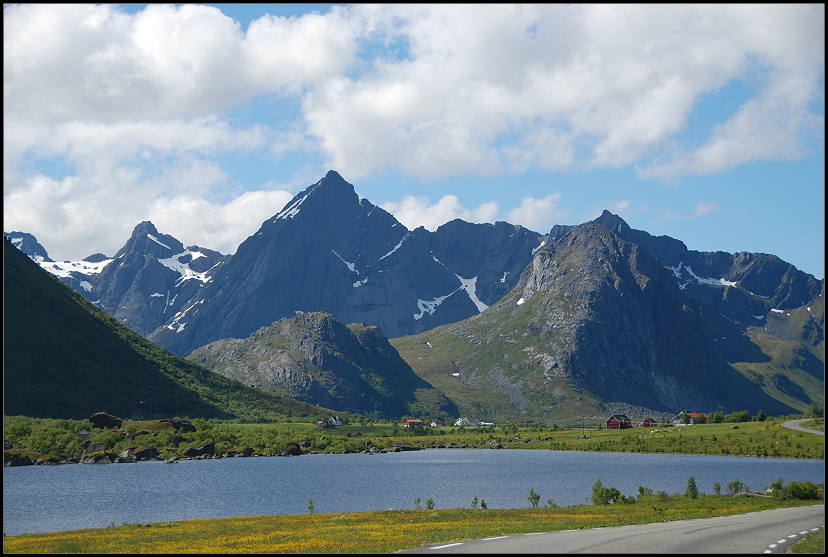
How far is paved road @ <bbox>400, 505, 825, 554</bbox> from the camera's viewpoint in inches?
1292

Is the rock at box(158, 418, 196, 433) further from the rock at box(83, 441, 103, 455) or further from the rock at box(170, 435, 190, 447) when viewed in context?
the rock at box(83, 441, 103, 455)

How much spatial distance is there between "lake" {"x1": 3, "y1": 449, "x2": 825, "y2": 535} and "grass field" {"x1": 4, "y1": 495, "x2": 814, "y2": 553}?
606 inches

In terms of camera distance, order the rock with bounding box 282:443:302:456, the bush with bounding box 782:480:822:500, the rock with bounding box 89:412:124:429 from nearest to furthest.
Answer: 1. the bush with bounding box 782:480:822:500
2. the rock with bounding box 89:412:124:429
3. the rock with bounding box 282:443:302:456

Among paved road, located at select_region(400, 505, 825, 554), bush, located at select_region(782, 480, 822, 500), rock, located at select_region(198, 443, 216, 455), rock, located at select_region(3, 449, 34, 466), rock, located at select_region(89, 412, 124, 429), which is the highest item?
rock, located at select_region(89, 412, 124, 429)

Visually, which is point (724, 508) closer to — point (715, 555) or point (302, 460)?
point (715, 555)

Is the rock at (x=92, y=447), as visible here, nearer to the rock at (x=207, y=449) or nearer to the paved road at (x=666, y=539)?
the rock at (x=207, y=449)

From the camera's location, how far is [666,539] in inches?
1409

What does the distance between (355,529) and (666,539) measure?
21305mm

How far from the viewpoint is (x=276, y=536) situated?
147 feet

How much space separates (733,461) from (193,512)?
104593 millimetres

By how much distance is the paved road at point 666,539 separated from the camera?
32.8 m

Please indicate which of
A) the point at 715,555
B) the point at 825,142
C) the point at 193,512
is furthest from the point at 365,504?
the point at 825,142

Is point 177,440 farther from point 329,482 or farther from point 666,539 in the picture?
point 666,539

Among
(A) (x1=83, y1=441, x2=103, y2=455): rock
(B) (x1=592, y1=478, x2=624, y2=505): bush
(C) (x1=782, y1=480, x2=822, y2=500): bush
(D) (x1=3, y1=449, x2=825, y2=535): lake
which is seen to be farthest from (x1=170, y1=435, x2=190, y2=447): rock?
(C) (x1=782, y1=480, x2=822, y2=500): bush
